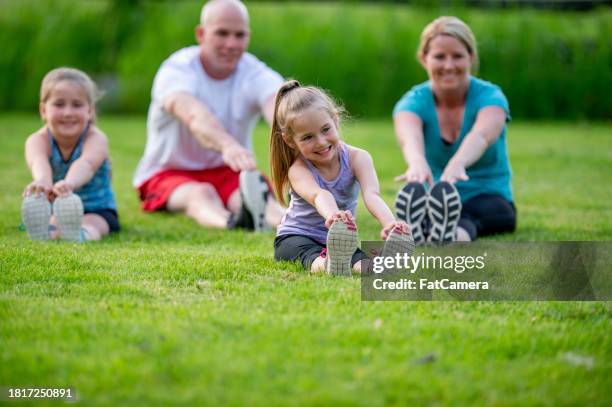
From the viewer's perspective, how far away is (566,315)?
3010mm

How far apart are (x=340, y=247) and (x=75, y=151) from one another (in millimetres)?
2184

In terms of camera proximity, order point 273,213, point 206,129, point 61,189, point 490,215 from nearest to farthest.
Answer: point 61,189 → point 490,215 → point 206,129 → point 273,213

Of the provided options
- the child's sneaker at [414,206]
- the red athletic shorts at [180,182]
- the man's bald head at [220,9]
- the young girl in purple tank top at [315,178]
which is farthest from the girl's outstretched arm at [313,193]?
the man's bald head at [220,9]

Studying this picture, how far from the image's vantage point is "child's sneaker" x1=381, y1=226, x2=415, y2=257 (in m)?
3.37

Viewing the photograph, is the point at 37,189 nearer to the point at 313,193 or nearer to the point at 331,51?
the point at 313,193

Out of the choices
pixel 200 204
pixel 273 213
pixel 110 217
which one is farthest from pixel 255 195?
pixel 110 217

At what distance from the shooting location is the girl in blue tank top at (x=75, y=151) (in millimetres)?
4656

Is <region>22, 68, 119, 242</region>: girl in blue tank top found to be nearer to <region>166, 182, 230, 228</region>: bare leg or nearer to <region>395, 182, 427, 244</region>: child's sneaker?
Answer: <region>166, 182, 230, 228</region>: bare leg

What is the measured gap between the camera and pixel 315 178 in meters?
3.79

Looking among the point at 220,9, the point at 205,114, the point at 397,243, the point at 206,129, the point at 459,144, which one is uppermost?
the point at 220,9

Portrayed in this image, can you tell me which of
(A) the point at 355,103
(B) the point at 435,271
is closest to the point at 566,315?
(B) the point at 435,271

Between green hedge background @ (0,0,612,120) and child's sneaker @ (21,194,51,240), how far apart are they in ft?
31.2

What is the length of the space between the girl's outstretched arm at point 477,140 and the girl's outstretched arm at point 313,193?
96 centimetres

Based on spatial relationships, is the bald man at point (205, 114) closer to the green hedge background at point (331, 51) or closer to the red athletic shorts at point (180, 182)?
the red athletic shorts at point (180, 182)
